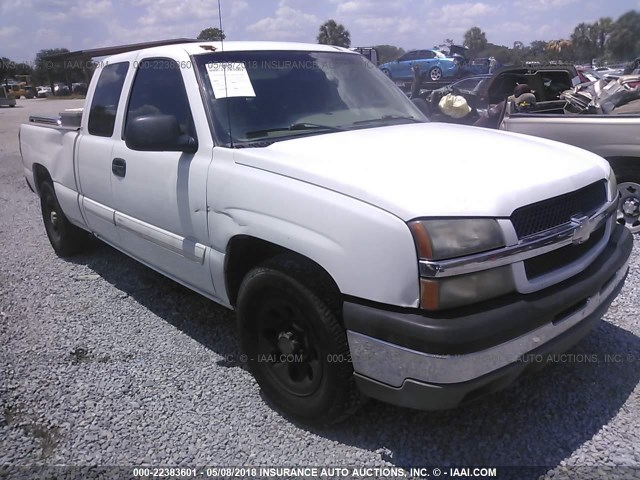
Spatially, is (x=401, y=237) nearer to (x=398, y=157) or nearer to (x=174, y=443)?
(x=398, y=157)

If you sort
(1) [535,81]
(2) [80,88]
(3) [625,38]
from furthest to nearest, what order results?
1. (3) [625,38]
2. (2) [80,88]
3. (1) [535,81]

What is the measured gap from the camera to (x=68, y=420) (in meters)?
2.85

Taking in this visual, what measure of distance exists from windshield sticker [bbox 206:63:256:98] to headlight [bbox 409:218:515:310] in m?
1.52

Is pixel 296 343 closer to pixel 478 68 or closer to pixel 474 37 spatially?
pixel 478 68

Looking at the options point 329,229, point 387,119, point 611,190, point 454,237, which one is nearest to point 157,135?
point 329,229

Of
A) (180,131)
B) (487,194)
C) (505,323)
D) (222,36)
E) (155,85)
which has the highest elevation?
(222,36)

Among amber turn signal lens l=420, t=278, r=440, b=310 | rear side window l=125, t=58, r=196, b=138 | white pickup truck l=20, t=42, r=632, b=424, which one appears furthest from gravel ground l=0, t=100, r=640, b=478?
rear side window l=125, t=58, r=196, b=138

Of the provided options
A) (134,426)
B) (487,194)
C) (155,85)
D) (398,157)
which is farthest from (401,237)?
(155,85)

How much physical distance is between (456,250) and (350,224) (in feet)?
1.40

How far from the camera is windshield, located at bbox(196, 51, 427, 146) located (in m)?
3.02

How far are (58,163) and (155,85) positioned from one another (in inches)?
70.1

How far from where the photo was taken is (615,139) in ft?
16.8

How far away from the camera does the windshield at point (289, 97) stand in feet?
9.92

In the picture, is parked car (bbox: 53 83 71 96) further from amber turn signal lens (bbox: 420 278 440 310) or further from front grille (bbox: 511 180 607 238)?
amber turn signal lens (bbox: 420 278 440 310)
